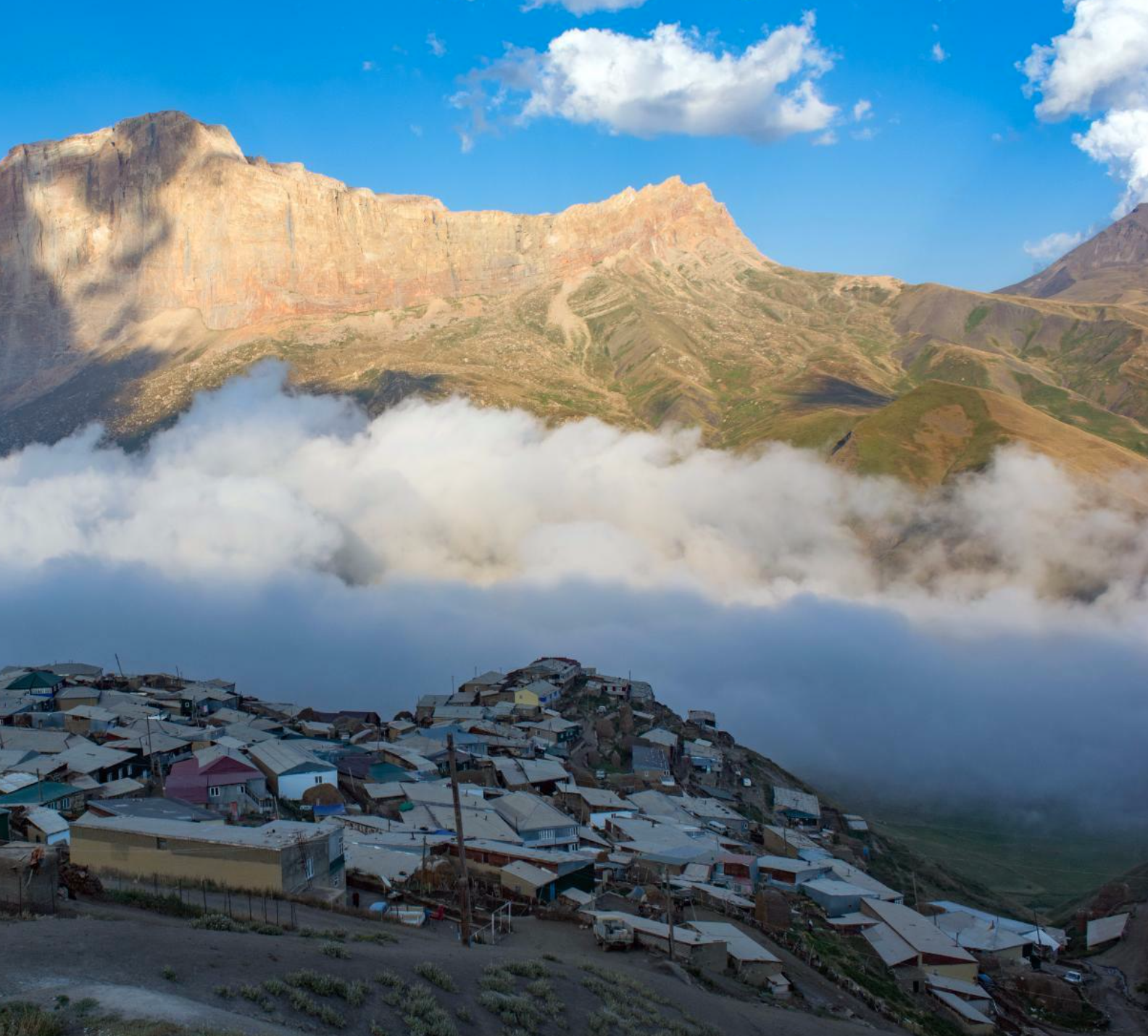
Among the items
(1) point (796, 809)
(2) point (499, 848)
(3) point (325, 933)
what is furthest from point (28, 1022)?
(1) point (796, 809)

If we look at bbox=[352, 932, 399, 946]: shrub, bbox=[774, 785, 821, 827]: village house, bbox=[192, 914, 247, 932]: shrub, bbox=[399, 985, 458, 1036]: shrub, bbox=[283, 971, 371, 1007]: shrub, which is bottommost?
bbox=[774, 785, 821, 827]: village house

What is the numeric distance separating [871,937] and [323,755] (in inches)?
1081

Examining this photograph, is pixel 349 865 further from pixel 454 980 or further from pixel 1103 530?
pixel 1103 530

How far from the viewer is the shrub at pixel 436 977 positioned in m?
17.8

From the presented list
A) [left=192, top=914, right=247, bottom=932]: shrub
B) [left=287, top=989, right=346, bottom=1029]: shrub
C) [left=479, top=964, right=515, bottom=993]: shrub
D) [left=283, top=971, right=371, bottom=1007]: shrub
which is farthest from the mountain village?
[left=287, top=989, right=346, bottom=1029]: shrub

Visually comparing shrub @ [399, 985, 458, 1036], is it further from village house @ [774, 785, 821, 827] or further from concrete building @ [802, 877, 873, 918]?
village house @ [774, 785, 821, 827]

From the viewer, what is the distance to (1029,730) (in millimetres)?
132500

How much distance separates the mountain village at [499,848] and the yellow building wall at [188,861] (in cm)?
5

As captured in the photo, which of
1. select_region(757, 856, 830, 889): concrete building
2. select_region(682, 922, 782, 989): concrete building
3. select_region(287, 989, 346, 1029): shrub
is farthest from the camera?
select_region(757, 856, 830, 889): concrete building

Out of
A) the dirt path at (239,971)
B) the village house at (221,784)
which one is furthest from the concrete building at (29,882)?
the village house at (221,784)

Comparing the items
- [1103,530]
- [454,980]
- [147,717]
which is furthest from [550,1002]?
[1103,530]

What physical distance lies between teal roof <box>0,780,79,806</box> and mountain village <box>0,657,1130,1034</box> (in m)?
0.10

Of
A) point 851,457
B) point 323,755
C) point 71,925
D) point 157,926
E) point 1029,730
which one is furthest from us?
point 851,457

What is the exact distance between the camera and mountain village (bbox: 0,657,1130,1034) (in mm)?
25484
